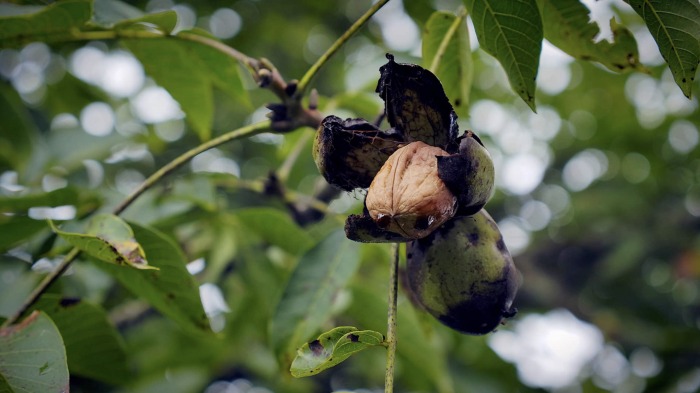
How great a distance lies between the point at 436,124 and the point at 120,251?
0.79 m

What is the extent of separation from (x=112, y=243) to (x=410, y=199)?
0.76 metres

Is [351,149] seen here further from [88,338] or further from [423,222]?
[88,338]

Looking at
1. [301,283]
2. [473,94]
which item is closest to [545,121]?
[473,94]

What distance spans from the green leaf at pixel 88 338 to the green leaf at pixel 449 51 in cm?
123

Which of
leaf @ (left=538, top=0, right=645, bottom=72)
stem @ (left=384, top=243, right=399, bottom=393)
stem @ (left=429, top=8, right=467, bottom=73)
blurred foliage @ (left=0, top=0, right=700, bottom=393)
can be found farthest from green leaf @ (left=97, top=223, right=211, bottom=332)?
leaf @ (left=538, top=0, right=645, bottom=72)

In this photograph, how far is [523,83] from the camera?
1492 millimetres

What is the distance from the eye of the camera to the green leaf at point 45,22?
181 centimetres

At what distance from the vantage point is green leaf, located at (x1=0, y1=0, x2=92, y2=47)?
71.1 inches

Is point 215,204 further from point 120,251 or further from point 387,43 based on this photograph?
point 387,43

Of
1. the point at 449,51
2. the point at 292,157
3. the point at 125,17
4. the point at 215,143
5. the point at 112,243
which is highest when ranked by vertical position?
the point at 449,51

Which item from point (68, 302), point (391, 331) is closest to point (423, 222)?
point (391, 331)

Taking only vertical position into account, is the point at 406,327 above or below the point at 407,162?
below

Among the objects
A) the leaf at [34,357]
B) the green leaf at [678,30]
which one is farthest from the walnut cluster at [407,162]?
the leaf at [34,357]

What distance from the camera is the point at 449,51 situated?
1829 millimetres
